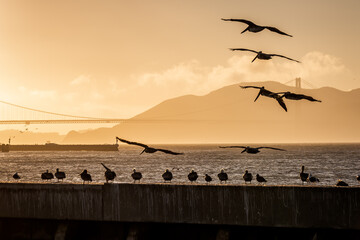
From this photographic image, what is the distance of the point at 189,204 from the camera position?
1470 centimetres

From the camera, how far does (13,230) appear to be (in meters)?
16.2

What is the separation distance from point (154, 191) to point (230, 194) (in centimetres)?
196

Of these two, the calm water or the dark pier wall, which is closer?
the dark pier wall

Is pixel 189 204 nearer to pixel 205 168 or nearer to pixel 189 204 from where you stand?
pixel 189 204

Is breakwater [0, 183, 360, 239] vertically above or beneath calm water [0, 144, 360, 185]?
above

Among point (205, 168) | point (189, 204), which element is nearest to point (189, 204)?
point (189, 204)

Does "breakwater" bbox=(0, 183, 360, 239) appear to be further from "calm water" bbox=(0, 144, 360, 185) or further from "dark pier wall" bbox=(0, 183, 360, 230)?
"calm water" bbox=(0, 144, 360, 185)

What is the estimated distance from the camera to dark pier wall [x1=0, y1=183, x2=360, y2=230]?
45.3 feet

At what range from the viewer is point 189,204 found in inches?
579

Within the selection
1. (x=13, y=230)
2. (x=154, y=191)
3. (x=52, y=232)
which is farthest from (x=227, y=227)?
(x=13, y=230)

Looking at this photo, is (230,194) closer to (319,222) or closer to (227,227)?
(227,227)

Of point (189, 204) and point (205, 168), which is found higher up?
point (189, 204)

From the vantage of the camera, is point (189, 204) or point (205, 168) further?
point (205, 168)

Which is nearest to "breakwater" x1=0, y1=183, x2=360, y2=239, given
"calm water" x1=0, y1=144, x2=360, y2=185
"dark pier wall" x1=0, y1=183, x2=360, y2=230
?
"dark pier wall" x1=0, y1=183, x2=360, y2=230
